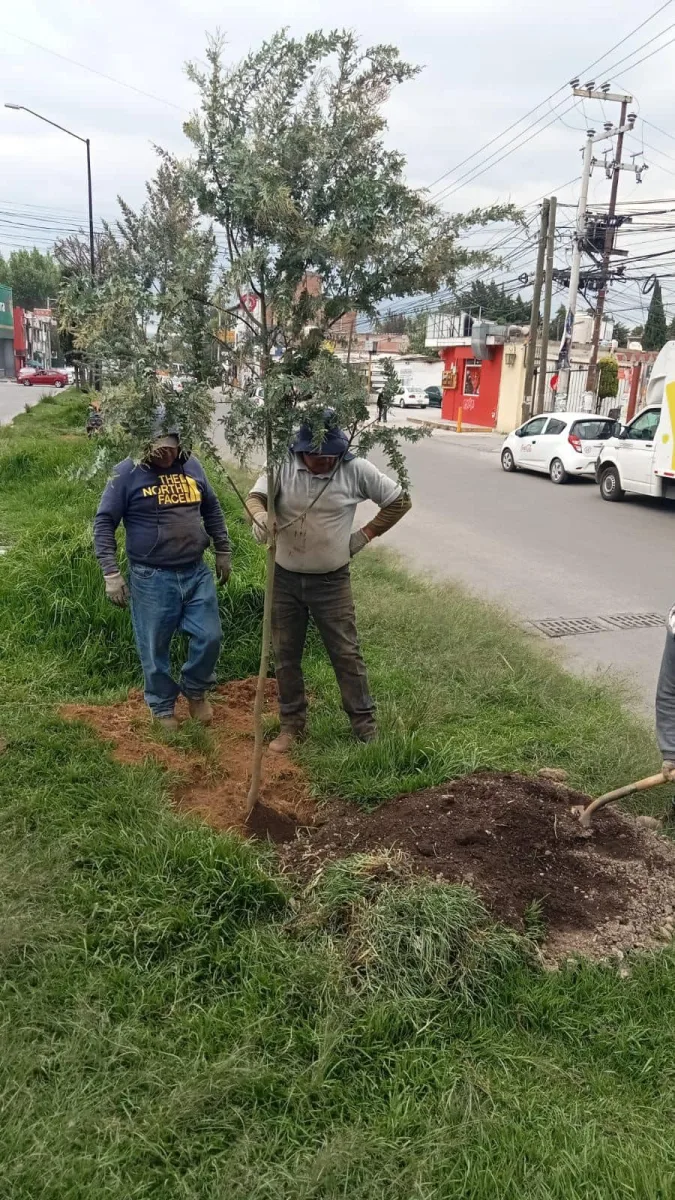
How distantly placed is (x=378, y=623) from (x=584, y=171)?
83.0 feet

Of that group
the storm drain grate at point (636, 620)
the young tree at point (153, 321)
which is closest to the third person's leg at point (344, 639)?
the young tree at point (153, 321)

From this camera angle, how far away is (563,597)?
8148mm

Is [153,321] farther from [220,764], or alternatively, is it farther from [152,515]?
[220,764]

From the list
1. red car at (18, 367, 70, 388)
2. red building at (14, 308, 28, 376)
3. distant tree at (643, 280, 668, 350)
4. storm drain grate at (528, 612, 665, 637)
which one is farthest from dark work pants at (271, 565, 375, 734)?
red building at (14, 308, 28, 376)

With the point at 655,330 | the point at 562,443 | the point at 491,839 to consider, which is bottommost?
the point at 491,839

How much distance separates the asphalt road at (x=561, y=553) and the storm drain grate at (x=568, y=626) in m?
0.09

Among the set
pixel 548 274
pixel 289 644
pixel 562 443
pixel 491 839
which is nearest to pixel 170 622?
pixel 289 644

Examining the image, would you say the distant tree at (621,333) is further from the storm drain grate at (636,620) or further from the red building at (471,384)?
the storm drain grate at (636,620)

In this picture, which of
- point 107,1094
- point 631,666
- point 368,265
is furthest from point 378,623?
point 107,1094

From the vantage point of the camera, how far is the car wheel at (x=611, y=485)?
1420cm

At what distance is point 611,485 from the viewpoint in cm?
1441

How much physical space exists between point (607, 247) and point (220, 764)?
27.6 m

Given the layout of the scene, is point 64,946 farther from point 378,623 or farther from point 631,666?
point 631,666

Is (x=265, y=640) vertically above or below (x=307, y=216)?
below
